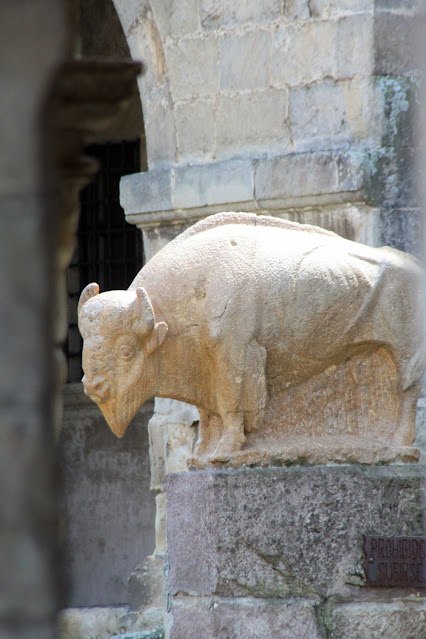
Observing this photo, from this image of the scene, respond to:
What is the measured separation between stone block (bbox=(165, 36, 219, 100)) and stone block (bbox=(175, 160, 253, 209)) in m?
0.42

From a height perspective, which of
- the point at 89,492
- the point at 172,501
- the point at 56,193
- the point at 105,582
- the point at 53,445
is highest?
the point at 56,193

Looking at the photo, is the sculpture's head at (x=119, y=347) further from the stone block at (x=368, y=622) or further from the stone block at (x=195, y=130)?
the stone block at (x=195, y=130)

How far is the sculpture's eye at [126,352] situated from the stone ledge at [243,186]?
202 cm

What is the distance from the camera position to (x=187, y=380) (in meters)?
4.25

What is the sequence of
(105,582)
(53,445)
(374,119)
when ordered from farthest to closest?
(105,582) < (374,119) < (53,445)

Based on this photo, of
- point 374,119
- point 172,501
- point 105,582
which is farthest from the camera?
point 105,582

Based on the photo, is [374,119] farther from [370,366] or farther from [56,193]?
[56,193]

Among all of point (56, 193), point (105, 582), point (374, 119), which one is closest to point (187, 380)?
point (374, 119)

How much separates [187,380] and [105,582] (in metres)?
5.04

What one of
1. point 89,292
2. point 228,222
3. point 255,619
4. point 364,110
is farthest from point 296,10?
point 255,619

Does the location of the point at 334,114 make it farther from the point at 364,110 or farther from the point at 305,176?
the point at 305,176

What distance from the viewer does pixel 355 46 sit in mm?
5883

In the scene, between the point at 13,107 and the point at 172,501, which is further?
the point at 172,501

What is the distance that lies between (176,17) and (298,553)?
3442mm
